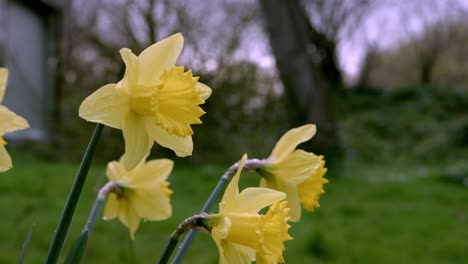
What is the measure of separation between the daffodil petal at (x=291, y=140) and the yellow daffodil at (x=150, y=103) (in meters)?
0.17

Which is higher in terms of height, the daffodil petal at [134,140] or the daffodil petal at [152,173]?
the daffodil petal at [134,140]

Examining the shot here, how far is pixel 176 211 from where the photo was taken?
9.19ft

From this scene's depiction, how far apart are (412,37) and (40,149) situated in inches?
377

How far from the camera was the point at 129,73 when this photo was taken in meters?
0.49

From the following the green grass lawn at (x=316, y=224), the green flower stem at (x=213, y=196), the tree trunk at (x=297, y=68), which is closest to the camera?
the green flower stem at (x=213, y=196)

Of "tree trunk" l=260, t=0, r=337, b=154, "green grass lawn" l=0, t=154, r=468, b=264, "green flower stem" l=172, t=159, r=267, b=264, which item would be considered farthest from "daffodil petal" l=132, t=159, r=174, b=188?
"tree trunk" l=260, t=0, r=337, b=154

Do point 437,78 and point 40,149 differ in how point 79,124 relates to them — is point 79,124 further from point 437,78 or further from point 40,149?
point 437,78

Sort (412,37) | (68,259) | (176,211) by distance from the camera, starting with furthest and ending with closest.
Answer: (412,37), (176,211), (68,259)

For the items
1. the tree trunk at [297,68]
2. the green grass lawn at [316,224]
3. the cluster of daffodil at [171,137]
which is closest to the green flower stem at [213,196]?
the cluster of daffodil at [171,137]

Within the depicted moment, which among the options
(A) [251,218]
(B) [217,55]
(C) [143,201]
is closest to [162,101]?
(A) [251,218]

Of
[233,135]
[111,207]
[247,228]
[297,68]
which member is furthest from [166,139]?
[233,135]

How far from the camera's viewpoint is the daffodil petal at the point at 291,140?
2.15 ft

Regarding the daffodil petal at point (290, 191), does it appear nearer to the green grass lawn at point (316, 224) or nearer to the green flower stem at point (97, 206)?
the green flower stem at point (97, 206)

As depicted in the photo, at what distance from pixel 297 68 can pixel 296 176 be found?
4.04 m
